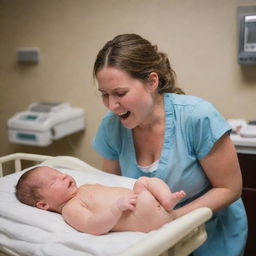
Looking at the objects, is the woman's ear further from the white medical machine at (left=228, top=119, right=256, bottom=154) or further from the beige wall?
the beige wall

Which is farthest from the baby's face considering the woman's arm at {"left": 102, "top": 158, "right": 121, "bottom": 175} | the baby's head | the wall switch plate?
the wall switch plate

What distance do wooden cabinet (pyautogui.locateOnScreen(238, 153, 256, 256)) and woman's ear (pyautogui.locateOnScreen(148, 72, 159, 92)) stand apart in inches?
33.7

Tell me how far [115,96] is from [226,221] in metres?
0.62

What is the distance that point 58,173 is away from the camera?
54.5 inches

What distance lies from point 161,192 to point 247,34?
1.44 metres

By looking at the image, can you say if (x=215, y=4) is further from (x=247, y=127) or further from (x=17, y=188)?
(x=17, y=188)

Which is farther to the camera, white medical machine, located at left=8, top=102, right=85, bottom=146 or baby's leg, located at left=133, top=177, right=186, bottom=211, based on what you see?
white medical machine, located at left=8, top=102, right=85, bottom=146

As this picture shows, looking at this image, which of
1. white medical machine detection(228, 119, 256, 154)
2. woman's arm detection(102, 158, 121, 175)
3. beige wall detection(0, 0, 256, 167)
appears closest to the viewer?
woman's arm detection(102, 158, 121, 175)

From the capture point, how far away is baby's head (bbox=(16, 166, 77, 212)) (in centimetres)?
130

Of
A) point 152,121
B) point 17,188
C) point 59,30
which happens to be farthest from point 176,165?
point 59,30

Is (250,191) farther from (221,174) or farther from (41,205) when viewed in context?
(41,205)

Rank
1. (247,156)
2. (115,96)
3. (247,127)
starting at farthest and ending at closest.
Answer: (247,127) < (247,156) < (115,96)

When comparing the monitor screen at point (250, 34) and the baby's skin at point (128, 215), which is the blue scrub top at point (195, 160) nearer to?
the baby's skin at point (128, 215)

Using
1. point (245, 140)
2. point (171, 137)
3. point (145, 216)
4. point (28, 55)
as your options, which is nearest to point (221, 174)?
point (171, 137)
